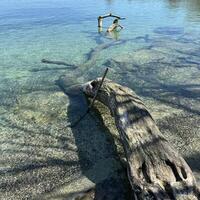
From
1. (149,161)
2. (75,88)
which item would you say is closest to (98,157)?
(149,161)

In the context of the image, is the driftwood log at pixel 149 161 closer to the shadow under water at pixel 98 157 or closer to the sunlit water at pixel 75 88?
the shadow under water at pixel 98 157

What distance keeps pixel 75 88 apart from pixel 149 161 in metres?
5.57

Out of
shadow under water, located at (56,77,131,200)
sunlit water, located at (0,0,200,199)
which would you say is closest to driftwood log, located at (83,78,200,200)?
shadow under water, located at (56,77,131,200)

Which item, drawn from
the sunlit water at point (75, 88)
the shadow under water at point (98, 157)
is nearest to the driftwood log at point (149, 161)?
the shadow under water at point (98, 157)

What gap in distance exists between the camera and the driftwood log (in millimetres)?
4613

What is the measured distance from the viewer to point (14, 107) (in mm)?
9297

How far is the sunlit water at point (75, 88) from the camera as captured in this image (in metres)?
6.52

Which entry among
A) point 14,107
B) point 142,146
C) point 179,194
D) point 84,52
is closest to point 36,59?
point 84,52

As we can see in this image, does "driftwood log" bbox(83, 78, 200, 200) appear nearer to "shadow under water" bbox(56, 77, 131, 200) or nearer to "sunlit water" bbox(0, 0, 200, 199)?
"shadow under water" bbox(56, 77, 131, 200)

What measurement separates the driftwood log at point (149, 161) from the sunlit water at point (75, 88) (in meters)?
0.78

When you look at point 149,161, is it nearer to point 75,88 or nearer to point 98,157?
point 98,157

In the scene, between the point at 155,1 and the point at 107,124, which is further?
the point at 155,1

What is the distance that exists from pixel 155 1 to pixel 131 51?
21055mm

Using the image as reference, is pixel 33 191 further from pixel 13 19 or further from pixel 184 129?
pixel 13 19
